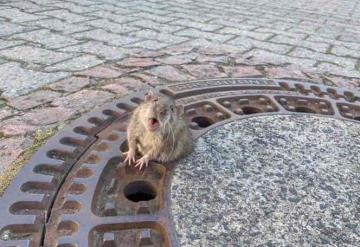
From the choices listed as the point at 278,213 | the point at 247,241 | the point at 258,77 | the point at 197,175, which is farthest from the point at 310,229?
the point at 258,77

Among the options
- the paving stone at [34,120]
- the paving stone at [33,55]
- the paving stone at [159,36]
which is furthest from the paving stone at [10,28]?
the paving stone at [34,120]

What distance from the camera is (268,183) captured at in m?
1.93

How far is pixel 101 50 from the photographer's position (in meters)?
3.69

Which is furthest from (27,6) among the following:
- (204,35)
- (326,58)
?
(326,58)

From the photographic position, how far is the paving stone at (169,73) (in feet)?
10.4

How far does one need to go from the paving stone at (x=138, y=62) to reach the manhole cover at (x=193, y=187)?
0.82 meters

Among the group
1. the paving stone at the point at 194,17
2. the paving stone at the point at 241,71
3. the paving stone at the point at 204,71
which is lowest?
the paving stone at the point at 194,17

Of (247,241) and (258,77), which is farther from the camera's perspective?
(258,77)

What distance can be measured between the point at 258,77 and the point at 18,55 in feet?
6.27

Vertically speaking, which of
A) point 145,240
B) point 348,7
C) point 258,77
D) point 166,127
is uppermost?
point 166,127

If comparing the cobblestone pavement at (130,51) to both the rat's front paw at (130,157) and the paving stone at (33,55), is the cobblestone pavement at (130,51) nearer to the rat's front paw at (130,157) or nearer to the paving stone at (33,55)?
the paving stone at (33,55)

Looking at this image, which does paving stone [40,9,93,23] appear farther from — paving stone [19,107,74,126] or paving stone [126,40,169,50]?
paving stone [19,107,74,126]

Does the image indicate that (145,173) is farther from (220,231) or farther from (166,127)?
(220,231)

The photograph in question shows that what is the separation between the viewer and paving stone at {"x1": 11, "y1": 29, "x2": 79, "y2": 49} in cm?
376
